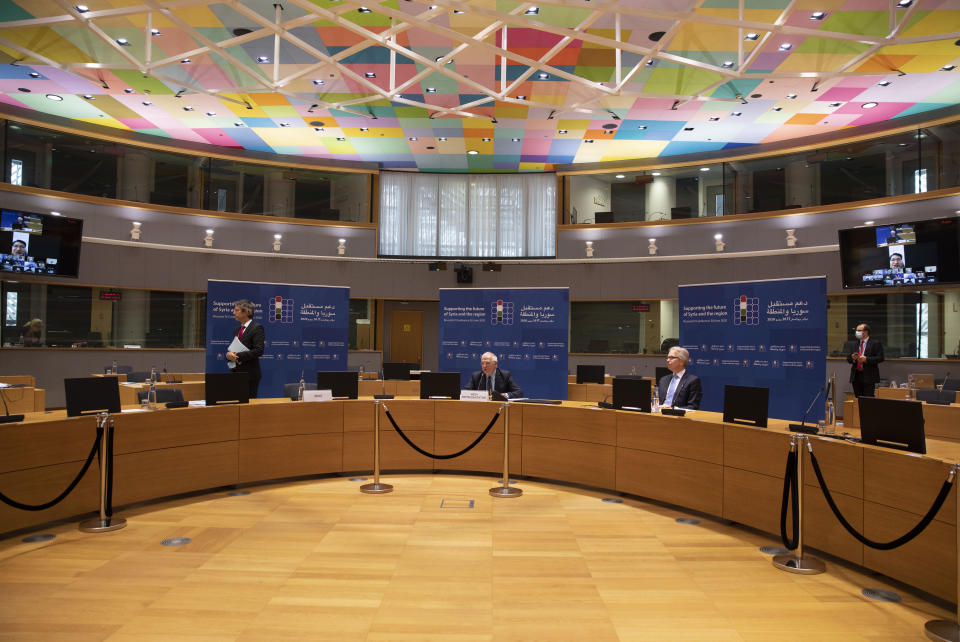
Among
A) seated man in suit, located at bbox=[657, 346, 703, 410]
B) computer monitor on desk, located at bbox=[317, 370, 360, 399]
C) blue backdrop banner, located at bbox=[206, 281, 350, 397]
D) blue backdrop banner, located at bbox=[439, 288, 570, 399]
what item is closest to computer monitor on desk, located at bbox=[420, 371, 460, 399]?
computer monitor on desk, located at bbox=[317, 370, 360, 399]

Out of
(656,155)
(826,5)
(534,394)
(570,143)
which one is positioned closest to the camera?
(826,5)

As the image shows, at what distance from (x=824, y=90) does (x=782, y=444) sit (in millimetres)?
6699

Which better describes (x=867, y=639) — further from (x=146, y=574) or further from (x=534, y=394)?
(x=534, y=394)

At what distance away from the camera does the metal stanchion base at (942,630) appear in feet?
9.18

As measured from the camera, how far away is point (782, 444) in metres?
4.17

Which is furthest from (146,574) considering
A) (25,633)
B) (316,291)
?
(316,291)

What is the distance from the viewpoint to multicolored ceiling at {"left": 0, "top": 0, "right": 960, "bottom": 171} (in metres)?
6.53

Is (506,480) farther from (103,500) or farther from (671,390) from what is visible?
(103,500)

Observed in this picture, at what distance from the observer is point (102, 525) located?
4.33m

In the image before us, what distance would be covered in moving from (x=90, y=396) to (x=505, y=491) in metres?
3.58

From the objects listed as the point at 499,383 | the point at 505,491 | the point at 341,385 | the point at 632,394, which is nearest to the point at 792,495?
the point at 632,394

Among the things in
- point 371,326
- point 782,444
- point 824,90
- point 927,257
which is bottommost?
point 782,444

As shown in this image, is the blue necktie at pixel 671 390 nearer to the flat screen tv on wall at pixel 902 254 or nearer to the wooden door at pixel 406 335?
the flat screen tv on wall at pixel 902 254

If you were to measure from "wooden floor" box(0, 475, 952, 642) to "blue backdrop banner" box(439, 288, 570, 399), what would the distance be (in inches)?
161
